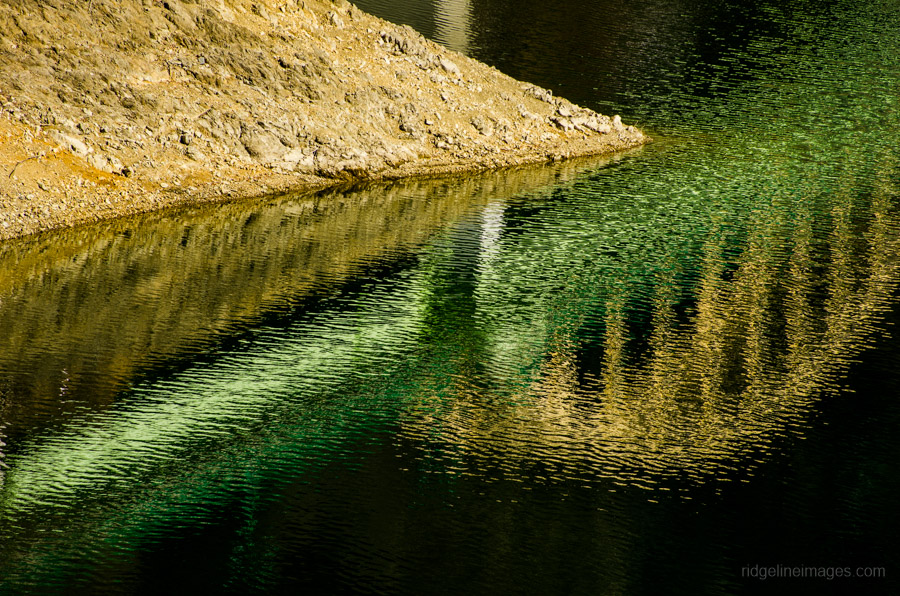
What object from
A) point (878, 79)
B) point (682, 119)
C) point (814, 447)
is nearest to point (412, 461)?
point (814, 447)

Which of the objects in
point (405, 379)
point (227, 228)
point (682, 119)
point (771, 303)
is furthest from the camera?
point (682, 119)

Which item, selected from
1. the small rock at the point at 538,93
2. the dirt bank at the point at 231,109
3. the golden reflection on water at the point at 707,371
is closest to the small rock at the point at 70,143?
the dirt bank at the point at 231,109

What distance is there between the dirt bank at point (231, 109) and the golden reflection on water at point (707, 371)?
12256mm

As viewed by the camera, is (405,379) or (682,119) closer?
(405,379)

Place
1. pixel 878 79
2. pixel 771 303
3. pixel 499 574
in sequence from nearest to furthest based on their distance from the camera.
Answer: pixel 499 574 → pixel 771 303 → pixel 878 79

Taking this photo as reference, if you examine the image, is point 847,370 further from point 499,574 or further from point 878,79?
point 878,79

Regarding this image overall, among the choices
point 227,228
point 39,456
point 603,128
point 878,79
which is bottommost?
point 39,456

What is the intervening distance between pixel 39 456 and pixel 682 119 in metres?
33.3

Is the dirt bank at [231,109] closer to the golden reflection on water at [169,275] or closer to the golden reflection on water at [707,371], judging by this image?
the golden reflection on water at [169,275]

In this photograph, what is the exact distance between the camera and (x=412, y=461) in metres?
16.7

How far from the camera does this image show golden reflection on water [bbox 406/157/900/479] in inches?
691

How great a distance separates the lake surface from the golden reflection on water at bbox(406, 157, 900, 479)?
0.27 ft

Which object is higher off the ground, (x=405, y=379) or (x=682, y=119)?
(x=682, y=119)

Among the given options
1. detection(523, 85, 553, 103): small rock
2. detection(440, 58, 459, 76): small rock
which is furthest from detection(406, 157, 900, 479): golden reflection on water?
detection(440, 58, 459, 76): small rock
